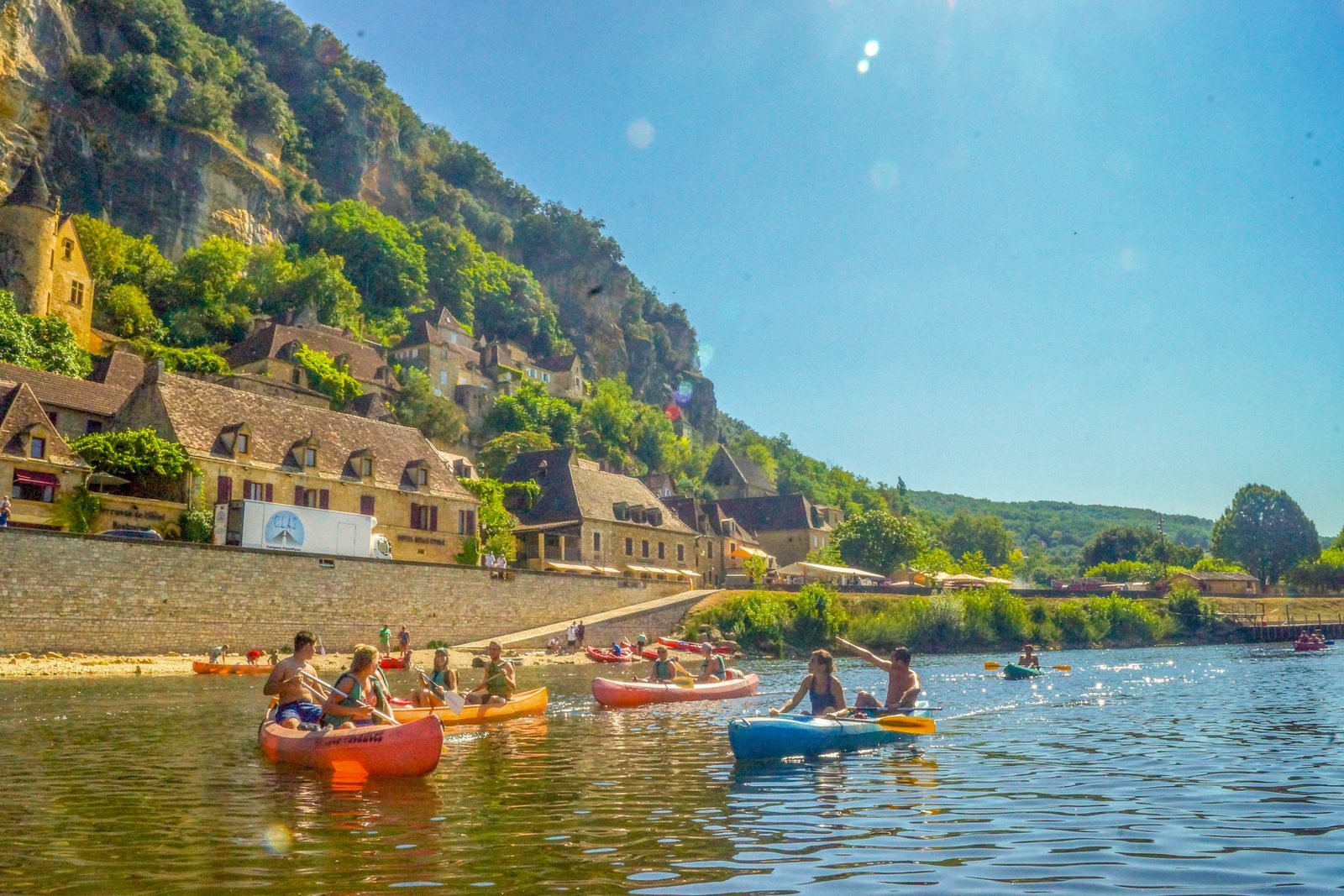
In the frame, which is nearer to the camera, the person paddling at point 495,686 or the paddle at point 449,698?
the paddle at point 449,698

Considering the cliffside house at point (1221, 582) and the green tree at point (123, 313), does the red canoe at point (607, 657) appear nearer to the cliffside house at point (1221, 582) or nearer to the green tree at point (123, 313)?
the green tree at point (123, 313)

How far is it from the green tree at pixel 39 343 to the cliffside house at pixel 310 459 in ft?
41.8

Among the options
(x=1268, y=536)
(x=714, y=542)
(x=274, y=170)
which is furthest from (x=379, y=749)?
(x=1268, y=536)

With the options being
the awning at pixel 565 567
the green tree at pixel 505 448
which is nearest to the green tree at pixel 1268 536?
the green tree at pixel 505 448

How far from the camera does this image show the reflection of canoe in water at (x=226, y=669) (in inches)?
1188

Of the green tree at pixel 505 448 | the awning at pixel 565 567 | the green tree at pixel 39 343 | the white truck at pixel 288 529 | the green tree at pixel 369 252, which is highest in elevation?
the green tree at pixel 369 252

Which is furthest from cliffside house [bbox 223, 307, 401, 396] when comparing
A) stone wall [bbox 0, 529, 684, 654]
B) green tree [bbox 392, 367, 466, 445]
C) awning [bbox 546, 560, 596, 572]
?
stone wall [bbox 0, 529, 684, 654]

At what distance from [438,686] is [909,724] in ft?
28.4

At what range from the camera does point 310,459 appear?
43.6m

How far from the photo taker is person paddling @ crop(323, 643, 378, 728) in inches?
521

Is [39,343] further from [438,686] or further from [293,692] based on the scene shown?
[293,692]

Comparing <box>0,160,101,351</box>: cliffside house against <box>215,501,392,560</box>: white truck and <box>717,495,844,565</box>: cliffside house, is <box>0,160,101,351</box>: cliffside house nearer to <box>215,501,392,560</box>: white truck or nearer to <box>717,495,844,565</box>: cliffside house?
<box>215,501,392,560</box>: white truck

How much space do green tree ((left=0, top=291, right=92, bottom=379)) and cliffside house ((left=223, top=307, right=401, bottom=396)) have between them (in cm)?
1218

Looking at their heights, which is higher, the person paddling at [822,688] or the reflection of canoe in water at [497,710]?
the person paddling at [822,688]
